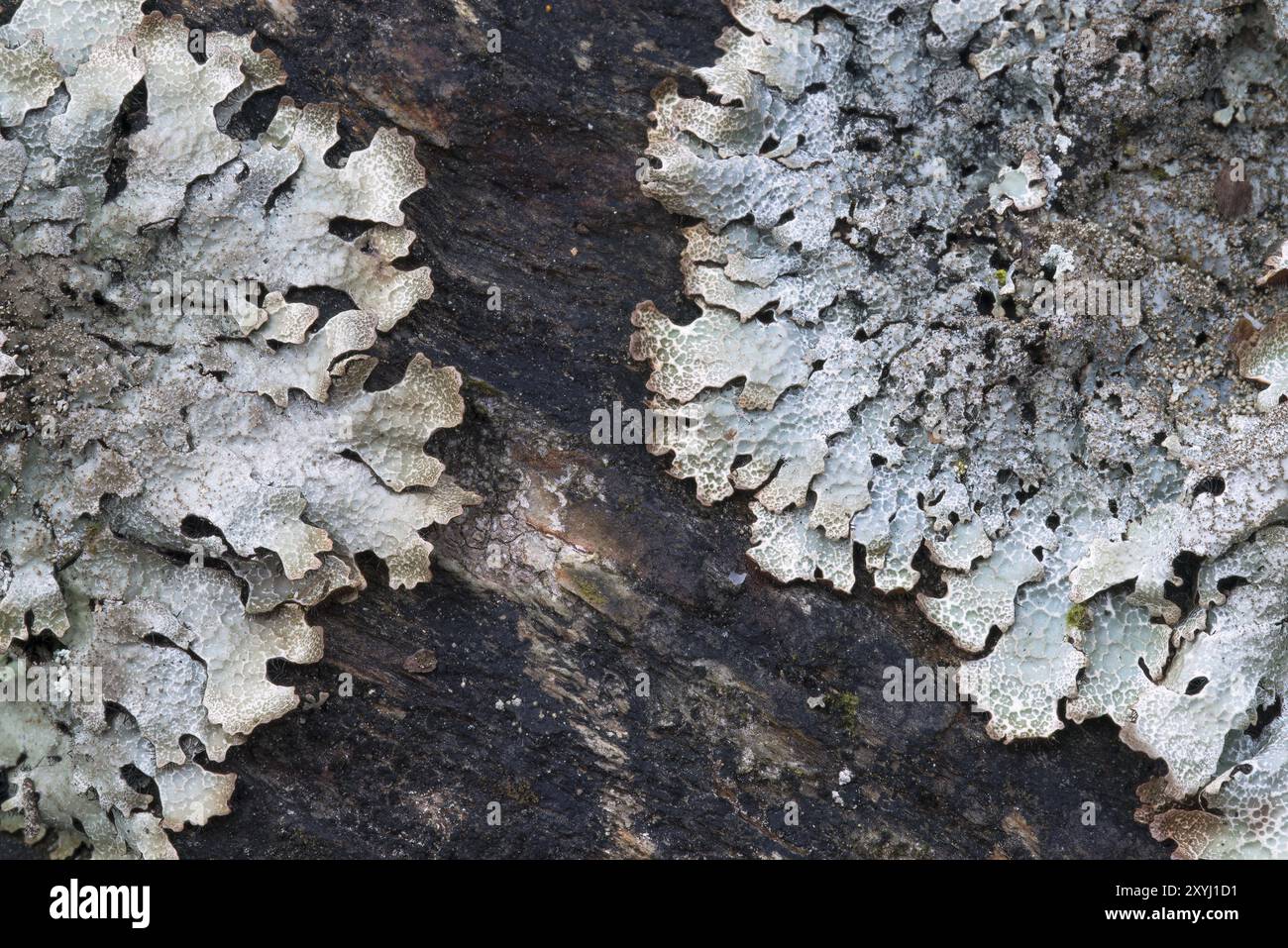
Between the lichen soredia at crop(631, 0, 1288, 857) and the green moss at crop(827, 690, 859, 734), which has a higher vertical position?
the lichen soredia at crop(631, 0, 1288, 857)

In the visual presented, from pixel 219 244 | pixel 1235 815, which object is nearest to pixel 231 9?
pixel 219 244

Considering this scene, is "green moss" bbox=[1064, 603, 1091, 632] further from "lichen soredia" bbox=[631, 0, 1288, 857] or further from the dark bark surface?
the dark bark surface

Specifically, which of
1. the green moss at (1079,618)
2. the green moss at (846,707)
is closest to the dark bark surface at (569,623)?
the green moss at (846,707)

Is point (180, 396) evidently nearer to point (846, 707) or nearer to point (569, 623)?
point (569, 623)

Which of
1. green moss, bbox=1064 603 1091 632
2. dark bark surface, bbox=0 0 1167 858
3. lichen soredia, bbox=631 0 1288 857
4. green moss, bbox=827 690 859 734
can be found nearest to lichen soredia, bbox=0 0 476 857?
dark bark surface, bbox=0 0 1167 858

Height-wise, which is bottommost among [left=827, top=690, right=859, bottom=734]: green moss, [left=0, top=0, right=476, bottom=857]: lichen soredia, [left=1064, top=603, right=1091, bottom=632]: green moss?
[left=827, top=690, right=859, bottom=734]: green moss
